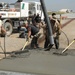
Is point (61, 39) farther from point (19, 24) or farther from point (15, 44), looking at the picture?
point (19, 24)

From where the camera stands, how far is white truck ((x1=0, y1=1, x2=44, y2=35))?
20906 mm

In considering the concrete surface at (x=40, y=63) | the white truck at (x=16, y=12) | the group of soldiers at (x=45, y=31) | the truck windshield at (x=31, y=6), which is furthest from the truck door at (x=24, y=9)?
the concrete surface at (x=40, y=63)

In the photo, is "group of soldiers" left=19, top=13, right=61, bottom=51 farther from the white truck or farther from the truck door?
the truck door

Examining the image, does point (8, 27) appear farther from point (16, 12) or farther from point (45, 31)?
point (45, 31)

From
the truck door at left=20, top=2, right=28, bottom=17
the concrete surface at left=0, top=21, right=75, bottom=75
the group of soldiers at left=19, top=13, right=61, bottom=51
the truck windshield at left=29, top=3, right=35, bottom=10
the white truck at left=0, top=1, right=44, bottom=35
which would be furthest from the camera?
Answer: the truck windshield at left=29, top=3, right=35, bottom=10

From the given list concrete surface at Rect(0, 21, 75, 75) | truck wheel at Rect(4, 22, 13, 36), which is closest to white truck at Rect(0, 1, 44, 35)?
truck wheel at Rect(4, 22, 13, 36)

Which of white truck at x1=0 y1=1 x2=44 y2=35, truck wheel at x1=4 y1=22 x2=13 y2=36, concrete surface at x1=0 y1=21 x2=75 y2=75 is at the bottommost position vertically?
truck wheel at x1=4 y1=22 x2=13 y2=36

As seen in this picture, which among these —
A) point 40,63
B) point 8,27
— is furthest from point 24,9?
point 40,63

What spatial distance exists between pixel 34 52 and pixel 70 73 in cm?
150

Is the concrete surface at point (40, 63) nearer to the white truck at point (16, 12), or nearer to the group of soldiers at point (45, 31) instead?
the group of soldiers at point (45, 31)

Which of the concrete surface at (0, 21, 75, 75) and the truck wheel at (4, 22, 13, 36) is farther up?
the concrete surface at (0, 21, 75, 75)

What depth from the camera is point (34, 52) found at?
18.2 ft

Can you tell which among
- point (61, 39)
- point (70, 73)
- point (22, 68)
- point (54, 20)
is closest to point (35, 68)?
point (22, 68)

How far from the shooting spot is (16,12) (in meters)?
22.1
